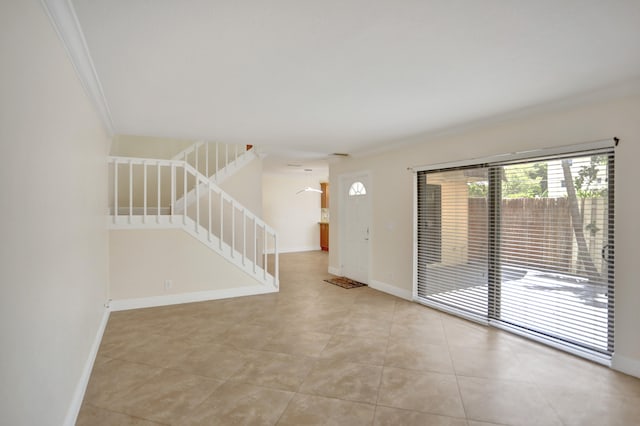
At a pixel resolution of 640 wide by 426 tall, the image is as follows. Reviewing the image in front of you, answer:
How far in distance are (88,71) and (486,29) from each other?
2.69 meters

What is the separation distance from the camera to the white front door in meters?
5.86

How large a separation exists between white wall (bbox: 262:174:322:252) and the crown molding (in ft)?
23.2

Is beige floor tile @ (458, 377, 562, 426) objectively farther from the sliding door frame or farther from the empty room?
the sliding door frame

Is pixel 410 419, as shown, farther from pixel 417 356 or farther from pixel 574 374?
pixel 574 374

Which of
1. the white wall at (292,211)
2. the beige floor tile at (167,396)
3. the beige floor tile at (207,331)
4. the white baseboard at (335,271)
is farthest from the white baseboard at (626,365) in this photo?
the white wall at (292,211)

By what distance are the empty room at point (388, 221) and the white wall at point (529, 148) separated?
0.07 feet

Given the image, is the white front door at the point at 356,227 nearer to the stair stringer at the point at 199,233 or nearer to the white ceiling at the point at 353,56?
the stair stringer at the point at 199,233

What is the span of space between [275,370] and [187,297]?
2.58 meters

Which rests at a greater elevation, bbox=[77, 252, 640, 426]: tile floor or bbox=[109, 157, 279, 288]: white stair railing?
bbox=[109, 157, 279, 288]: white stair railing

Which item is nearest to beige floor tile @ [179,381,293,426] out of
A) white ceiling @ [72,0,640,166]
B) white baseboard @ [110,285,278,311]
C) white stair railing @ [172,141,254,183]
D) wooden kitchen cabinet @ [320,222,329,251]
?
white ceiling @ [72,0,640,166]

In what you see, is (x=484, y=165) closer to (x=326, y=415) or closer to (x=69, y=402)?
(x=326, y=415)

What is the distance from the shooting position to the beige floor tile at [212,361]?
279 centimetres

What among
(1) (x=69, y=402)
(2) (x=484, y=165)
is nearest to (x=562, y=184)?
(2) (x=484, y=165)

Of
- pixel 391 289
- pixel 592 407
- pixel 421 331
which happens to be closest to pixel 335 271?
pixel 391 289
